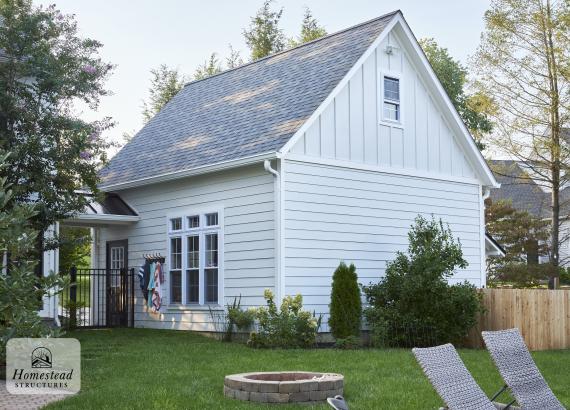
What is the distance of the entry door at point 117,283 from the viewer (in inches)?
785

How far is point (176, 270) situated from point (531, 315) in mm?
7615

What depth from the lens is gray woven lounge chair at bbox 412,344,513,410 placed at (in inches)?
258

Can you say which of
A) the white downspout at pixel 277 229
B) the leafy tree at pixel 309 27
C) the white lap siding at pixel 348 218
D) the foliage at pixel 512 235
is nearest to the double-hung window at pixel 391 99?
the white lap siding at pixel 348 218


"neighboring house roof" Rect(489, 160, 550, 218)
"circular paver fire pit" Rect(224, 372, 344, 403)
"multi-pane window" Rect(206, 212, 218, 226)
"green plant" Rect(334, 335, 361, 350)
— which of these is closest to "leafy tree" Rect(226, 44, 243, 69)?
"neighboring house roof" Rect(489, 160, 550, 218)

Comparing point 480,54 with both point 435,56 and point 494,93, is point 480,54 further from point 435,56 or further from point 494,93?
point 435,56

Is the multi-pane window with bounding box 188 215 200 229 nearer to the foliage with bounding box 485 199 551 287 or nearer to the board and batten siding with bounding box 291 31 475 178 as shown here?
the board and batten siding with bounding box 291 31 475 178

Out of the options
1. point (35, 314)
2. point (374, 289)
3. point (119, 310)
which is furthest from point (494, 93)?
point (35, 314)

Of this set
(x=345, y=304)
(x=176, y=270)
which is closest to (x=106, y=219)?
(x=176, y=270)

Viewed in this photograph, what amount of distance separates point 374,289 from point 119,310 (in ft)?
23.3

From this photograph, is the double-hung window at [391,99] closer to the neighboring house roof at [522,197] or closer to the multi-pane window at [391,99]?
the multi-pane window at [391,99]

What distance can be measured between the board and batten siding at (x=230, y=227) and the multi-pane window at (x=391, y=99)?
3789 mm

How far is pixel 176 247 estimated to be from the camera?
18.4 metres

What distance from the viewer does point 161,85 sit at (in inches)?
1486

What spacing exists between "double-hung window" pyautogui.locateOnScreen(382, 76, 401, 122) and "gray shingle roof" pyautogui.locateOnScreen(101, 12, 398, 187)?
1083mm
